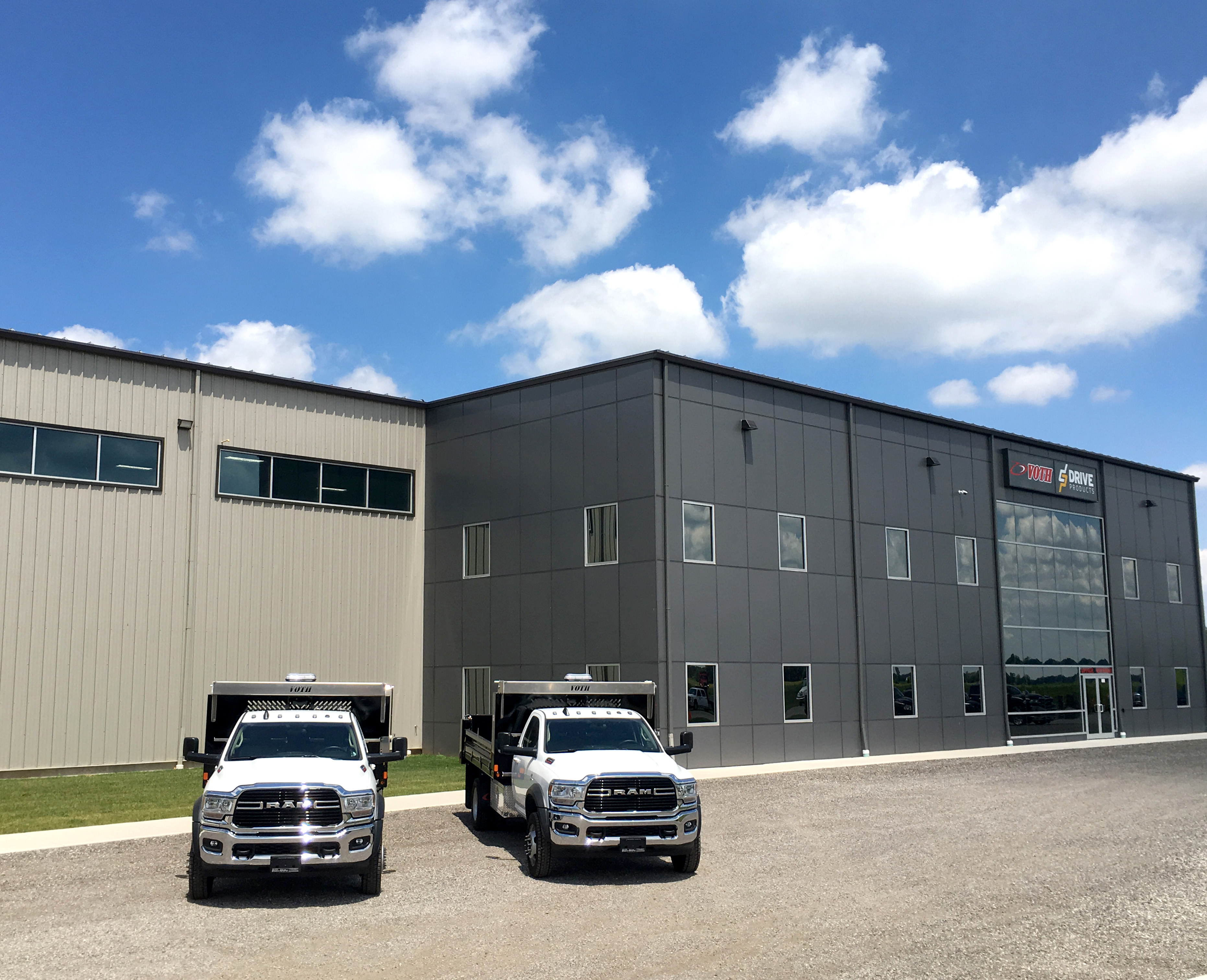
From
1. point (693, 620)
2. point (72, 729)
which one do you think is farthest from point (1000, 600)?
point (72, 729)

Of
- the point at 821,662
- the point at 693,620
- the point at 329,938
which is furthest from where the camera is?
the point at 821,662

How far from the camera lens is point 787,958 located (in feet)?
29.4

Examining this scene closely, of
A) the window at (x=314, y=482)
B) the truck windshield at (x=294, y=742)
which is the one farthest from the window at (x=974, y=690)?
the truck windshield at (x=294, y=742)

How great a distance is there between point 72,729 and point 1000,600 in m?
26.3

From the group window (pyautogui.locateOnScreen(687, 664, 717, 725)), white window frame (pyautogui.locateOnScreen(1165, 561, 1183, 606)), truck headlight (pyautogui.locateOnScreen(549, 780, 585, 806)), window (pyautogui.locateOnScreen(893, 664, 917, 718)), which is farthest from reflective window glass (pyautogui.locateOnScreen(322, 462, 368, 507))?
white window frame (pyautogui.locateOnScreen(1165, 561, 1183, 606))

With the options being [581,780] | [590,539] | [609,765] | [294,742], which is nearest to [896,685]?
[590,539]

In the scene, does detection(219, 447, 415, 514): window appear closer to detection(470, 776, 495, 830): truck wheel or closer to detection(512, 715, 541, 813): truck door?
detection(470, 776, 495, 830): truck wheel

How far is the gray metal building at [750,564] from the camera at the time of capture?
26.4 m

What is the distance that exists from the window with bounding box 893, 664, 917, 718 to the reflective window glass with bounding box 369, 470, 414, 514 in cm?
1438

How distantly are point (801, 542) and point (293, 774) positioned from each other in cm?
1958

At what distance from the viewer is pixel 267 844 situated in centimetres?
1098

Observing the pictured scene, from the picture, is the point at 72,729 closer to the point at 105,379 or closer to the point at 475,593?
the point at 105,379

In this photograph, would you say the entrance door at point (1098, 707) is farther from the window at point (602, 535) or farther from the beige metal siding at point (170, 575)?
the beige metal siding at point (170, 575)

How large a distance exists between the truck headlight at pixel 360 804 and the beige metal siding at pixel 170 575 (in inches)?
630
